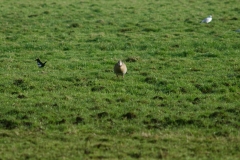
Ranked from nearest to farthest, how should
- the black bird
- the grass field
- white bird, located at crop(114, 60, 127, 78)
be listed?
the grass field → white bird, located at crop(114, 60, 127, 78) → the black bird

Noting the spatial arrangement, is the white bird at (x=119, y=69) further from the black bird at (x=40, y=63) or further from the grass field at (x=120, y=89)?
the black bird at (x=40, y=63)

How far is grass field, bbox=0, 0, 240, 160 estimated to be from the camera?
8711 mm

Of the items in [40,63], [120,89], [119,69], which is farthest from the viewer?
[40,63]

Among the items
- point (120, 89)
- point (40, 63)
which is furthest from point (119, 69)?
point (40, 63)

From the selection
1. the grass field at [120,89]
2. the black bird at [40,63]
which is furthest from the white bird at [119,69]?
the black bird at [40,63]

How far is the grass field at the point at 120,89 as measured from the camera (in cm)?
871

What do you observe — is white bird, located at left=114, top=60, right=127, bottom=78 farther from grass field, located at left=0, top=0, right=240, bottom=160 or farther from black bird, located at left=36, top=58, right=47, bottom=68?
black bird, located at left=36, top=58, right=47, bottom=68

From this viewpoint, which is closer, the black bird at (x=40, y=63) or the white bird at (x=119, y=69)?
the white bird at (x=119, y=69)

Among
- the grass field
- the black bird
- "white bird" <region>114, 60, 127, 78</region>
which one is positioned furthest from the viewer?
the black bird

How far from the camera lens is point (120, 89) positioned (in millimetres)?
12438

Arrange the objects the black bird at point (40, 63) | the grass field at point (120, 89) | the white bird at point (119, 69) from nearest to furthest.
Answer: the grass field at point (120, 89)
the white bird at point (119, 69)
the black bird at point (40, 63)

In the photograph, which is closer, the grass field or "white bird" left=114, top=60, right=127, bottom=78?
the grass field

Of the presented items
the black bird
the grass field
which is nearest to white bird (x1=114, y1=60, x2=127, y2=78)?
the grass field

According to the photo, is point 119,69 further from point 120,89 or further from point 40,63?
point 40,63
